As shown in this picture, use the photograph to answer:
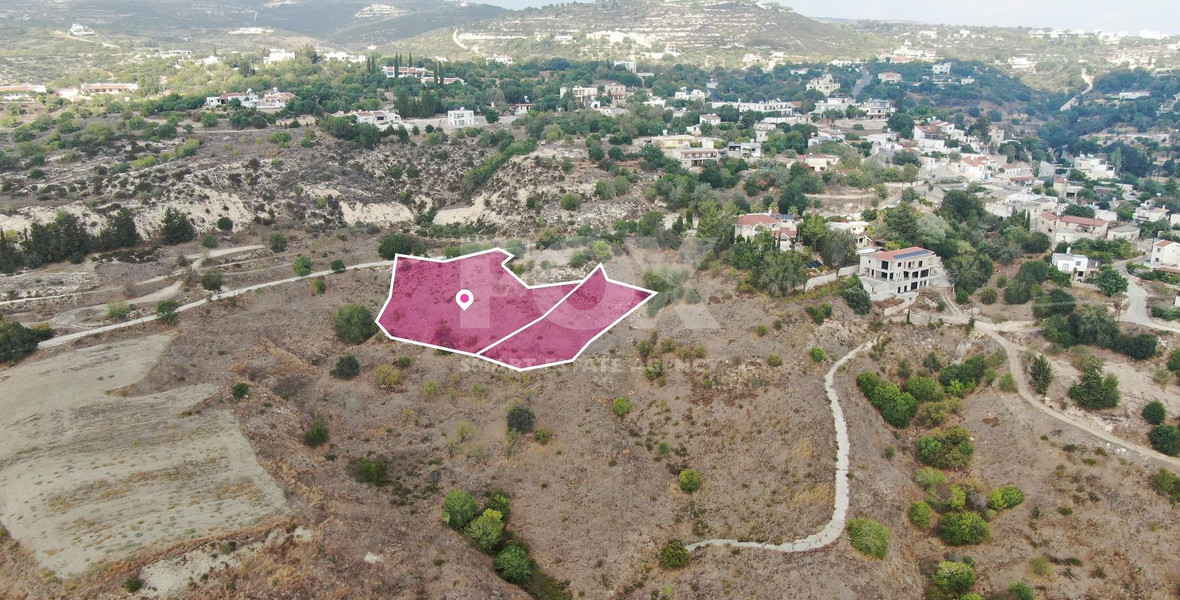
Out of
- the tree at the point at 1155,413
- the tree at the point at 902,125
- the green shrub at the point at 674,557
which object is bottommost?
the green shrub at the point at 674,557

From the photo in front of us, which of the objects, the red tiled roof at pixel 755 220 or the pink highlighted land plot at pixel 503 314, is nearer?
the pink highlighted land plot at pixel 503 314

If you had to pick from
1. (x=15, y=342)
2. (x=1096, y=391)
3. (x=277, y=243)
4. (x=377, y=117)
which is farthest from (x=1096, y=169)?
(x=15, y=342)

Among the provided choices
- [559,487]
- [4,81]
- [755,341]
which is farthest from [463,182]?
[4,81]

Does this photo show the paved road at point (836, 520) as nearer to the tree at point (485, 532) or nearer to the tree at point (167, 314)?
the tree at point (485, 532)

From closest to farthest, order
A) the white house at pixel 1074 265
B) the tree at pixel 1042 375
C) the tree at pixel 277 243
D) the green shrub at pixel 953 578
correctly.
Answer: the green shrub at pixel 953 578
the tree at pixel 1042 375
the white house at pixel 1074 265
the tree at pixel 277 243

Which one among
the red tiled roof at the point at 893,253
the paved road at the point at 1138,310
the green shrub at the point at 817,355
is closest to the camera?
the green shrub at the point at 817,355

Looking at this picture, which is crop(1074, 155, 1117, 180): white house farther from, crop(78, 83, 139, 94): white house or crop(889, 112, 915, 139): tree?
crop(78, 83, 139, 94): white house

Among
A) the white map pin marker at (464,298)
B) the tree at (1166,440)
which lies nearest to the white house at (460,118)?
the white map pin marker at (464,298)
